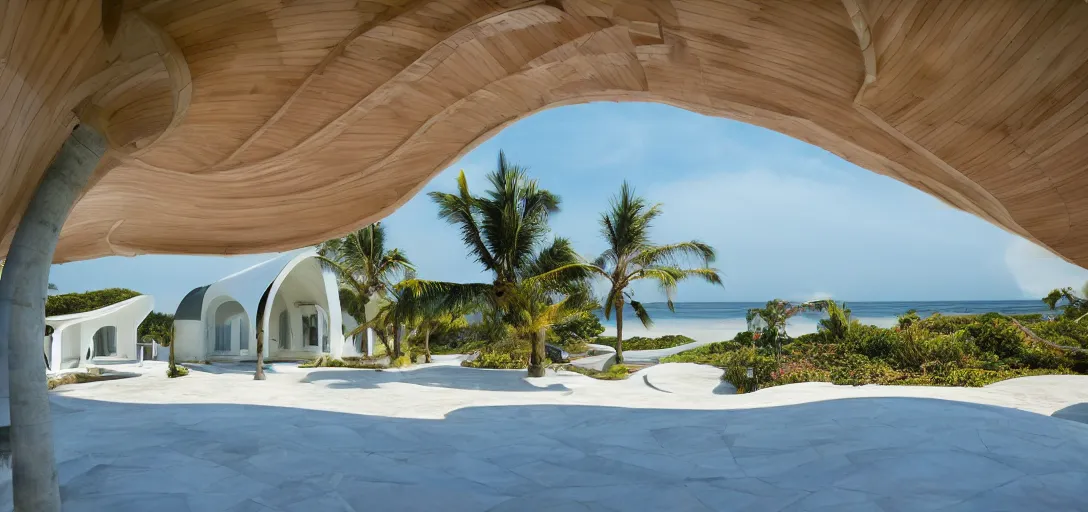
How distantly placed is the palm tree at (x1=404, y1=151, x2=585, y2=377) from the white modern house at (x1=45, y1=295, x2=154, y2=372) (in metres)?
10.9

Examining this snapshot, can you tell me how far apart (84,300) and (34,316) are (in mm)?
32749

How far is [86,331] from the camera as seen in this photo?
20453mm

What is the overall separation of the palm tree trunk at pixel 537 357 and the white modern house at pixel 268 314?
690 centimetres

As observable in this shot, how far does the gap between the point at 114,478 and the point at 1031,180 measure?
680cm

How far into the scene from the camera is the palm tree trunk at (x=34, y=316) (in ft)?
9.57

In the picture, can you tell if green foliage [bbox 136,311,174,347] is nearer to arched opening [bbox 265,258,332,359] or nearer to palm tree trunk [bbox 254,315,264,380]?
arched opening [bbox 265,258,332,359]

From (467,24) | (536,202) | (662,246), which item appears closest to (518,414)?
(467,24)

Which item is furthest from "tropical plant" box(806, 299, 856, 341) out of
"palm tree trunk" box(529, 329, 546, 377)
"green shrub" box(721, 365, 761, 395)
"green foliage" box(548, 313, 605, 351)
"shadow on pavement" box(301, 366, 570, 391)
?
"green foliage" box(548, 313, 605, 351)

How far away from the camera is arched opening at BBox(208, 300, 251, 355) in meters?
24.0

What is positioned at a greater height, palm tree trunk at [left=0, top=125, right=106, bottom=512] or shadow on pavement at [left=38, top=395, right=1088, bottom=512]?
palm tree trunk at [left=0, top=125, right=106, bottom=512]

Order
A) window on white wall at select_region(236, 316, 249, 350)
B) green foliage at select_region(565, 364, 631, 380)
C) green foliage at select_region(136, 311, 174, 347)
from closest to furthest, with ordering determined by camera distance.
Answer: green foliage at select_region(565, 364, 631, 380) < window on white wall at select_region(236, 316, 249, 350) < green foliage at select_region(136, 311, 174, 347)

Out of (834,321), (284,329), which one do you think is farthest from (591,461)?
(284,329)

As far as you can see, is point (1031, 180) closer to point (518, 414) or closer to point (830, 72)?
point (830, 72)

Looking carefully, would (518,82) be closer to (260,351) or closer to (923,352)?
(260,351)
